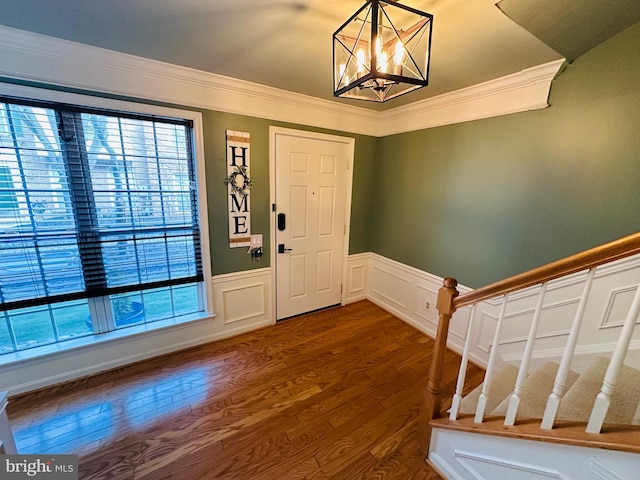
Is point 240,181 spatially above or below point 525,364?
above

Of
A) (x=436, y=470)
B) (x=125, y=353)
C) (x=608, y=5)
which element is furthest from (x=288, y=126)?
(x=436, y=470)

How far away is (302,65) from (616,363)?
2.29 meters

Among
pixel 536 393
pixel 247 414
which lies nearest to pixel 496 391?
pixel 536 393

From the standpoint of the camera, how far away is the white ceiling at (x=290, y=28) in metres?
1.31

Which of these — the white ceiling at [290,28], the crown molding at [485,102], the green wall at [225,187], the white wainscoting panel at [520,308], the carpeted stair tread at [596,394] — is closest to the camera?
the carpeted stair tread at [596,394]

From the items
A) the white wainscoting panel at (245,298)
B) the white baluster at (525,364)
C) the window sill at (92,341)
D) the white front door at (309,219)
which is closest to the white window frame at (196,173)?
the window sill at (92,341)

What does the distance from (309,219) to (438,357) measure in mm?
1949

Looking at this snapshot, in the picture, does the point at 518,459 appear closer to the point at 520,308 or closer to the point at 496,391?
the point at 496,391

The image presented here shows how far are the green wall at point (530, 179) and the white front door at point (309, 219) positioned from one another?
2.35 ft

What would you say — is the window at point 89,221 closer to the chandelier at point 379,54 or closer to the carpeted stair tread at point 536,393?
the chandelier at point 379,54

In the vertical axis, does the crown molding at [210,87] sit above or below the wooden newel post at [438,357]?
above

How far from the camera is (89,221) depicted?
1987 mm

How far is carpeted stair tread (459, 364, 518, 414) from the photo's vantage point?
1555mm

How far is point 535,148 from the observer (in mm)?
1939
